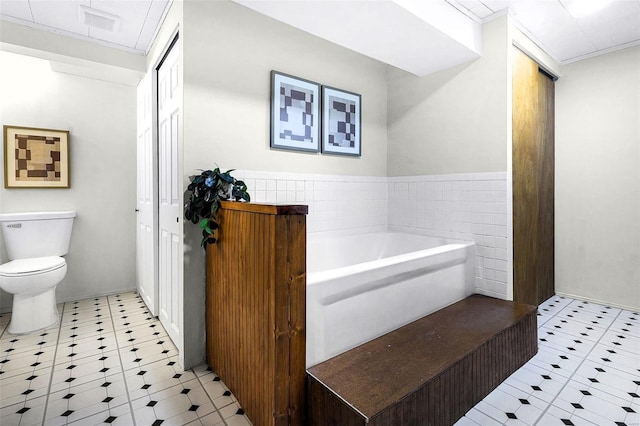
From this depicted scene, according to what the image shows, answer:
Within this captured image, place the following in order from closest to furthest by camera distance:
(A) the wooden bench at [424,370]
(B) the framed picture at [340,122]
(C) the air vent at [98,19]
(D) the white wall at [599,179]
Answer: (A) the wooden bench at [424,370] < (C) the air vent at [98,19] < (B) the framed picture at [340,122] < (D) the white wall at [599,179]

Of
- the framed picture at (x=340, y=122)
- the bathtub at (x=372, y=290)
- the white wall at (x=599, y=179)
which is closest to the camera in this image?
the bathtub at (x=372, y=290)

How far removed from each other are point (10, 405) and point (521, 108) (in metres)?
4.09

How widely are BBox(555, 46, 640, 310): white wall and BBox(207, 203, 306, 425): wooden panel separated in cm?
340

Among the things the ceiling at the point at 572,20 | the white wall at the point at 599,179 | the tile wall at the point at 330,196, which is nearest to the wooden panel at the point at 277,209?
the tile wall at the point at 330,196

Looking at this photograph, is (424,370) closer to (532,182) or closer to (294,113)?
(294,113)

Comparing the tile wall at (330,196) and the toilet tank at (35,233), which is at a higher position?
the tile wall at (330,196)

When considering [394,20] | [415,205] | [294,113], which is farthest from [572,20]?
[294,113]

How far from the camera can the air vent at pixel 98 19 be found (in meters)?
2.19

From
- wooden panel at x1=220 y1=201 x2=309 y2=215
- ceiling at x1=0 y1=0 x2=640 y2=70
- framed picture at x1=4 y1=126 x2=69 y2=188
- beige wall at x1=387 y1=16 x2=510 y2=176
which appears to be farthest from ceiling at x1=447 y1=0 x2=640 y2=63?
framed picture at x1=4 y1=126 x2=69 y2=188

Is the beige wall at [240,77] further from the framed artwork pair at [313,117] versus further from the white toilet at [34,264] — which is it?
the white toilet at [34,264]

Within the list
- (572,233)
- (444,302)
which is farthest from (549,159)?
(444,302)

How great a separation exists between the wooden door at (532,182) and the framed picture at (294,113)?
1698 mm

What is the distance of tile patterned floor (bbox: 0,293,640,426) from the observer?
1.62 m

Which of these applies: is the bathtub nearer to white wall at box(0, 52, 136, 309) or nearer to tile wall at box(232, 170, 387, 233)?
tile wall at box(232, 170, 387, 233)
